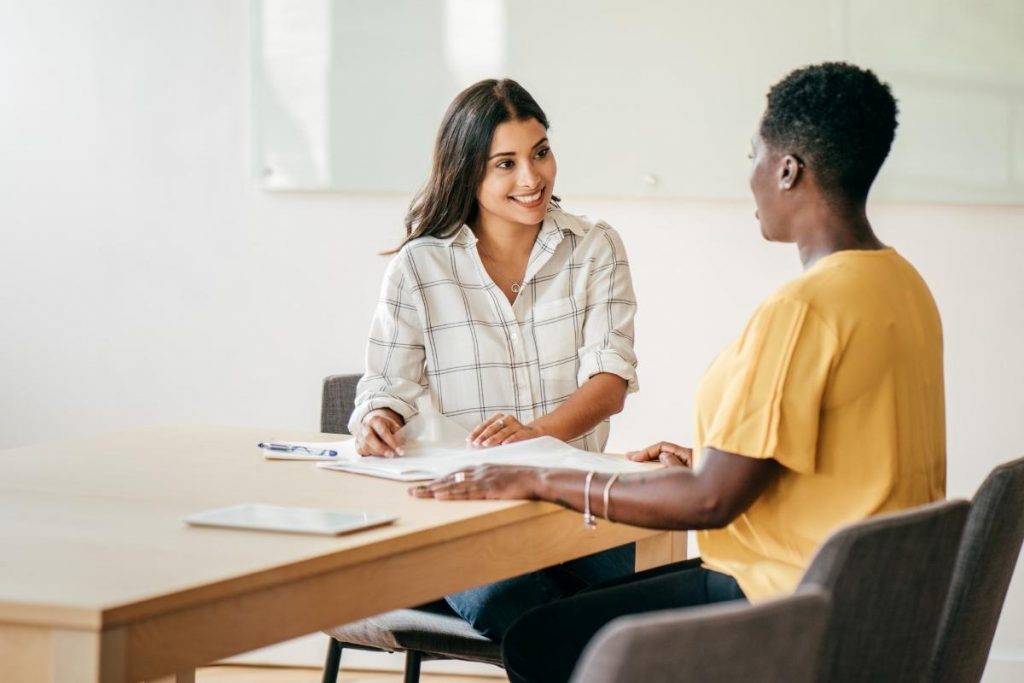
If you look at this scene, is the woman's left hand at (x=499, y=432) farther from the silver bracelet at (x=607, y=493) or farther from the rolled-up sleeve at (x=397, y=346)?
the silver bracelet at (x=607, y=493)

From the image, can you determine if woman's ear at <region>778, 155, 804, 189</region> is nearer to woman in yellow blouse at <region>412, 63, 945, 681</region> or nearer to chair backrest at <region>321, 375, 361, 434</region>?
woman in yellow blouse at <region>412, 63, 945, 681</region>

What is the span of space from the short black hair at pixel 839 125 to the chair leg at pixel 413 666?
1179 mm

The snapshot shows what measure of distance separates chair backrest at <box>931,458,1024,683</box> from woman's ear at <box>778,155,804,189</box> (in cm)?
43

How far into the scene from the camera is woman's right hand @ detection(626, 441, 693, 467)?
214cm

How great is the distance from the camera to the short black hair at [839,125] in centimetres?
162

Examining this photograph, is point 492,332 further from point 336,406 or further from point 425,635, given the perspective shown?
point 425,635

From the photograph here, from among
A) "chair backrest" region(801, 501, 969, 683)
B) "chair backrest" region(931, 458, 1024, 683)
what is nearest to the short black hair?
"chair backrest" region(931, 458, 1024, 683)

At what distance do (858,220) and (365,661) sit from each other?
2.33 metres

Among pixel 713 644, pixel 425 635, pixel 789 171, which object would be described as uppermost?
pixel 789 171

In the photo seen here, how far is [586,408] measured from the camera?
2.41 metres

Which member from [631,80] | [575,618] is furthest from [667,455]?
[631,80]

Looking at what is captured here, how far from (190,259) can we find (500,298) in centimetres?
138

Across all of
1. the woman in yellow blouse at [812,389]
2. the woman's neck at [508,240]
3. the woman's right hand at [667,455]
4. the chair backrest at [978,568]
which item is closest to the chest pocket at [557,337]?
the woman's neck at [508,240]

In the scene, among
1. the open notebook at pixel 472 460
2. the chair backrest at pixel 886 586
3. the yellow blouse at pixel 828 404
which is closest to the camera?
the chair backrest at pixel 886 586
